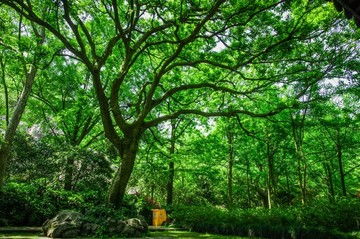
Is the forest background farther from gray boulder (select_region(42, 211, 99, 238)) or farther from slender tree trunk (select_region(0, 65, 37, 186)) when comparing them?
gray boulder (select_region(42, 211, 99, 238))

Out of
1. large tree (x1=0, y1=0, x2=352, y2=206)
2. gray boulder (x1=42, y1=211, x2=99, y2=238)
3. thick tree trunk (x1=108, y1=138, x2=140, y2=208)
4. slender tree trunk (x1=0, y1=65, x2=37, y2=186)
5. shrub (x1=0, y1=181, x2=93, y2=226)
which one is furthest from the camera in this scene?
slender tree trunk (x1=0, y1=65, x2=37, y2=186)

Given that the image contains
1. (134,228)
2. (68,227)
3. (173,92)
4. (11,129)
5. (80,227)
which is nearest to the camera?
(68,227)

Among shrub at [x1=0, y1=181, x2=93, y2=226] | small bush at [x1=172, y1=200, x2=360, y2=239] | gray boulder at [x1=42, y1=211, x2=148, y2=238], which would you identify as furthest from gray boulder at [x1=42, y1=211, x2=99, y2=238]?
small bush at [x1=172, y1=200, x2=360, y2=239]

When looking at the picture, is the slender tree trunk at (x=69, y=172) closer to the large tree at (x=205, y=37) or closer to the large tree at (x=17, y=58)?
the large tree at (x=17, y=58)

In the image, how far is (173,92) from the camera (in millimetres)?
10391

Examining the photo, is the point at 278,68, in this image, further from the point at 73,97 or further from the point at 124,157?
the point at 73,97

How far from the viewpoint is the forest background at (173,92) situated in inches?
338

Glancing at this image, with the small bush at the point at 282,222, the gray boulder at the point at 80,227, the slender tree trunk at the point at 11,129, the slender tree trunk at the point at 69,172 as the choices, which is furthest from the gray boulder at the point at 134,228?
the slender tree trunk at the point at 11,129

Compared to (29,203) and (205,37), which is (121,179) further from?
(205,37)

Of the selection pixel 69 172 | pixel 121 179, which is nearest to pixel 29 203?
pixel 69 172

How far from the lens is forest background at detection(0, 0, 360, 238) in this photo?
859 centimetres

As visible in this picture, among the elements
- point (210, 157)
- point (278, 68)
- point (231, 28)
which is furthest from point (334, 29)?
point (210, 157)

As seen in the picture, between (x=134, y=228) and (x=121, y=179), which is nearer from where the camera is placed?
(x=134, y=228)

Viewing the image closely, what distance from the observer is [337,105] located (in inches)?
529
